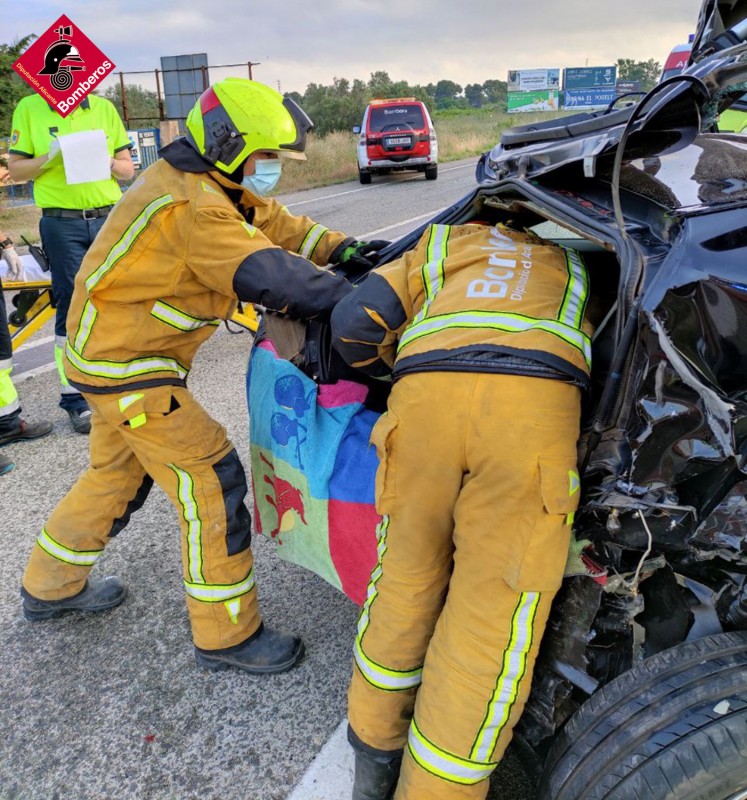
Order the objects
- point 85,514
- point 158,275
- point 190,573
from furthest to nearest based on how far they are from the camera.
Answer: point 85,514, point 190,573, point 158,275

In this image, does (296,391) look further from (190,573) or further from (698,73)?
(698,73)

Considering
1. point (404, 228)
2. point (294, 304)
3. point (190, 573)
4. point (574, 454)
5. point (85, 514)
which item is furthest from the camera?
point (404, 228)

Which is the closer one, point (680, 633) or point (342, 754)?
point (680, 633)

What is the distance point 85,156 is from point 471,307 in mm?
3771

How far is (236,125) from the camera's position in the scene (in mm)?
2260

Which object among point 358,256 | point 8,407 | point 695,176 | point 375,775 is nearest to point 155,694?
point 375,775

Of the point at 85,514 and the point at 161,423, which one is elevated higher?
the point at 161,423

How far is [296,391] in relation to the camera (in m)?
2.19

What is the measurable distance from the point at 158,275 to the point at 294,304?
1.55ft

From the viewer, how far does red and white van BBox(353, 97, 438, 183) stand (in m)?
18.5

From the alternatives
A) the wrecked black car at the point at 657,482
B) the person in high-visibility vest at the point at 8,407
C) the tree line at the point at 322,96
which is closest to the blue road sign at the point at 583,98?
the tree line at the point at 322,96

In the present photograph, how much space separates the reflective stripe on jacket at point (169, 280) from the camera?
2.08 metres

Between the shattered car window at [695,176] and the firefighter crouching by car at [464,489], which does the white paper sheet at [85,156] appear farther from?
the shattered car window at [695,176]

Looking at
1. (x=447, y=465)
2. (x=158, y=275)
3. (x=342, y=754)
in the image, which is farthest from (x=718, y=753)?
(x=158, y=275)
